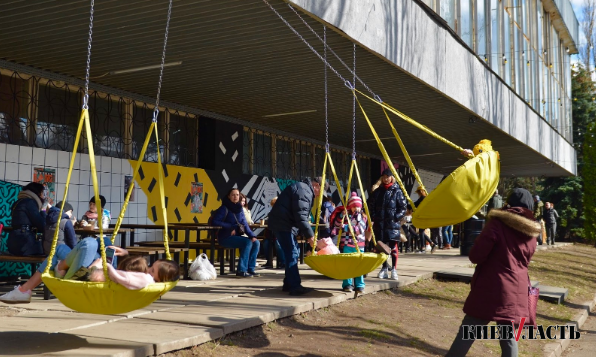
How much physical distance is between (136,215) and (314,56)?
5219mm

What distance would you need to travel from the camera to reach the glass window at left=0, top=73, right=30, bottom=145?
9453 mm

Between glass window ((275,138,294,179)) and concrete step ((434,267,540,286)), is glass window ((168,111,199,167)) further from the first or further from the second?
concrete step ((434,267,540,286))

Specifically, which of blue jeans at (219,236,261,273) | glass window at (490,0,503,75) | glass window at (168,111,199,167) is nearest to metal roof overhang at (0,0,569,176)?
glass window at (168,111,199,167)

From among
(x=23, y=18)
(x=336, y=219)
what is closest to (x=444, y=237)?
(x=336, y=219)

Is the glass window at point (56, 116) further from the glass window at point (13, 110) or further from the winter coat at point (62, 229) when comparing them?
the winter coat at point (62, 229)

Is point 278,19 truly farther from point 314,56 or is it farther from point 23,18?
point 23,18

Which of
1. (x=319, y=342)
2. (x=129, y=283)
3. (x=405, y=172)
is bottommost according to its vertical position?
(x=319, y=342)

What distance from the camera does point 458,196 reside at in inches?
211

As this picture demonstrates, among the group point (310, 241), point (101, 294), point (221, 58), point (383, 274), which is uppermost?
point (221, 58)

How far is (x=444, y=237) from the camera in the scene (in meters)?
21.2

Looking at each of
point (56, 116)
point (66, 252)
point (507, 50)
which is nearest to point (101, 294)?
point (66, 252)

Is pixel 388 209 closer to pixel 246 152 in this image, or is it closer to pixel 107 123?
pixel 107 123

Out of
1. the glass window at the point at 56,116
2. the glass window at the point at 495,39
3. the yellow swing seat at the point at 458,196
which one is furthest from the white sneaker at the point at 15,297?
the glass window at the point at 495,39

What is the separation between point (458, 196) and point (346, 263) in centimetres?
173
